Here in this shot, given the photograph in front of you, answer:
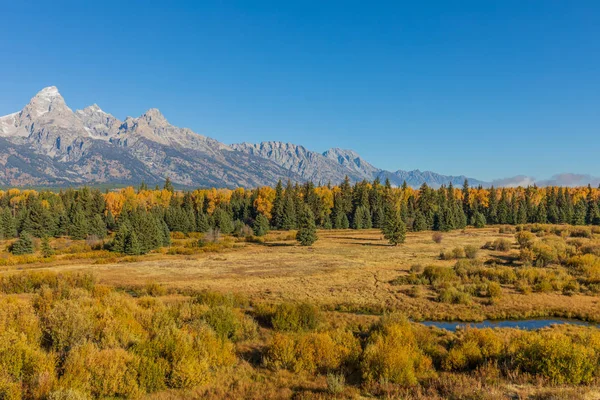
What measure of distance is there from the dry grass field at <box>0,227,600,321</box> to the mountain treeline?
66.8 ft

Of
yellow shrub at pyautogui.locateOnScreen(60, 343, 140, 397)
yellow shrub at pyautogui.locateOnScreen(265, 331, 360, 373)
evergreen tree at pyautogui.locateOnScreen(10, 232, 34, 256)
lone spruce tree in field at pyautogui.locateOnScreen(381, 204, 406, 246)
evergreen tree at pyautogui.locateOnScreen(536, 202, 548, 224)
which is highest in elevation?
evergreen tree at pyautogui.locateOnScreen(536, 202, 548, 224)

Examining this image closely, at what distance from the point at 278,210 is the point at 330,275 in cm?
6293

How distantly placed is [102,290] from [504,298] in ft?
107

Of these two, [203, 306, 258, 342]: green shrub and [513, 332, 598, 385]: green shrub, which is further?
[203, 306, 258, 342]: green shrub

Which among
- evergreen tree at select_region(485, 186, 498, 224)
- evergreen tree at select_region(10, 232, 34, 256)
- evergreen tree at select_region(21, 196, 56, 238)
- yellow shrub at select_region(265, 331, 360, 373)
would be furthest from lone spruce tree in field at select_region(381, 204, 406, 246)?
evergreen tree at select_region(21, 196, 56, 238)

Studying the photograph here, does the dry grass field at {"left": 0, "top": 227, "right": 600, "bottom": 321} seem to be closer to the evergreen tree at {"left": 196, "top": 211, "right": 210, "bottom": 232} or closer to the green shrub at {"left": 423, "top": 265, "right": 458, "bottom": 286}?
the green shrub at {"left": 423, "top": 265, "right": 458, "bottom": 286}

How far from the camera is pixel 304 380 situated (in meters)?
13.1

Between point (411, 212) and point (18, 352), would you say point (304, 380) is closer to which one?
point (18, 352)

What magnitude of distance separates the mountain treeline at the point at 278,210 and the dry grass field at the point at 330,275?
2035 cm

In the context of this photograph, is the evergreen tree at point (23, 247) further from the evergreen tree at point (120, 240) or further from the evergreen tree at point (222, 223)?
the evergreen tree at point (222, 223)

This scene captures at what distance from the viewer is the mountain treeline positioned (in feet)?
285

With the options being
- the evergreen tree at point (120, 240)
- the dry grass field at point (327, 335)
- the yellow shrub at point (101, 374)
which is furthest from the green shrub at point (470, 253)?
the evergreen tree at point (120, 240)

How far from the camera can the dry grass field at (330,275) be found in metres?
27.5

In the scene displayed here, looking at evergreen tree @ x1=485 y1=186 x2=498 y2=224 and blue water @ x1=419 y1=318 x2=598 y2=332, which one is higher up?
evergreen tree @ x1=485 y1=186 x2=498 y2=224
